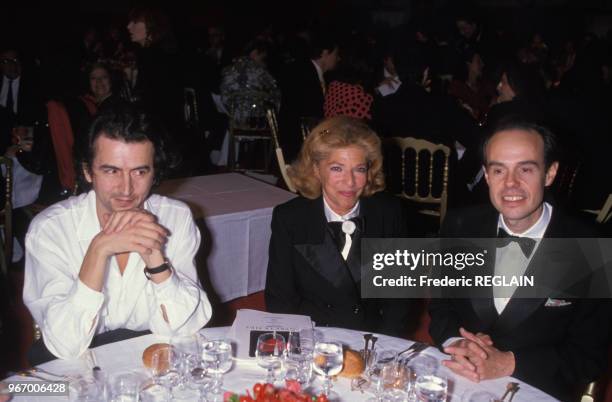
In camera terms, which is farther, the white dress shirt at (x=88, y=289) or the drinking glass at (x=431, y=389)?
the white dress shirt at (x=88, y=289)

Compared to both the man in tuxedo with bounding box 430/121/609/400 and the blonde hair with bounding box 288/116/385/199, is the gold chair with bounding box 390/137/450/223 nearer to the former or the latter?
the blonde hair with bounding box 288/116/385/199

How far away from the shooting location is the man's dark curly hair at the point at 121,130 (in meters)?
1.90

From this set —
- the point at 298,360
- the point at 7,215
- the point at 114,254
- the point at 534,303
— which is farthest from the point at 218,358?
the point at 7,215

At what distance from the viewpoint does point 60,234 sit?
6.26 feet

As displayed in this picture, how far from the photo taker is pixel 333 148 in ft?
7.70

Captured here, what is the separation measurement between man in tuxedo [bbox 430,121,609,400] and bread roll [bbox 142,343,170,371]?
0.86 m

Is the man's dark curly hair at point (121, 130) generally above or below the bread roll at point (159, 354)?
above

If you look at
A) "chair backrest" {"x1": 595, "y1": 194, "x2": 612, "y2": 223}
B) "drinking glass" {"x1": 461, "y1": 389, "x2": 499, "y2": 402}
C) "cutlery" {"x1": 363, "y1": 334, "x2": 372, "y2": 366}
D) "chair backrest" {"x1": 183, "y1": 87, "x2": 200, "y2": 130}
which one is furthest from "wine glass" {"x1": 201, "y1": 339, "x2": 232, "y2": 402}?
"chair backrest" {"x1": 183, "y1": 87, "x2": 200, "y2": 130}

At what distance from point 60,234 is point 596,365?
1793 millimetres

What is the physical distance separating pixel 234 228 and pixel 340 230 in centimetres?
119

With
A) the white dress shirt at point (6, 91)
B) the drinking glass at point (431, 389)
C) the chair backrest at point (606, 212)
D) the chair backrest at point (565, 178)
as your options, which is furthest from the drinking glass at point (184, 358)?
the white dress shirt at point (6, 91)

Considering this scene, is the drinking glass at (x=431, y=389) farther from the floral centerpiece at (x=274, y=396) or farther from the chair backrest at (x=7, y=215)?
the chair backrest at (x=7, y=215)

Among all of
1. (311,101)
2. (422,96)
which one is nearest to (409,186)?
(422,96)

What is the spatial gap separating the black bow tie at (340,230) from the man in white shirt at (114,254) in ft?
2.03
